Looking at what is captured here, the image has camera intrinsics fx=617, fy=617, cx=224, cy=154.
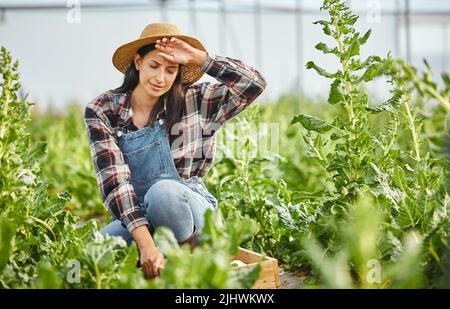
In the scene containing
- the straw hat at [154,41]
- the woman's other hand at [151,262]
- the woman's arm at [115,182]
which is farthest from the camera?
the straw hat at [154,41]

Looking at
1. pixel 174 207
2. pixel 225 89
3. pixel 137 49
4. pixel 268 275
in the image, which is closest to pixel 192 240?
pixel 174 207

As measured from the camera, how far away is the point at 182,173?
2225 millimetres

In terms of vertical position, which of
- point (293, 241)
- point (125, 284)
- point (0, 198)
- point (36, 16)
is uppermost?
point (36, 16)

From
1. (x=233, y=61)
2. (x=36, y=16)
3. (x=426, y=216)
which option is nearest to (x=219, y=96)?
(x=233, y=61)

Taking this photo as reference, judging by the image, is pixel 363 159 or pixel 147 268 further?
pixel 363 159

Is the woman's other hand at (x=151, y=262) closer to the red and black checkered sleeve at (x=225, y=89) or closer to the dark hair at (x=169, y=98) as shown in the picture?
the dark hair at (x=169, y=98)

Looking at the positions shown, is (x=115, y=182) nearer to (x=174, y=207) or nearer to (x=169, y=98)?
(x=174, y=207)

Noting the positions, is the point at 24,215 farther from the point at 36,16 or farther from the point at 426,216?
the point at 36,16

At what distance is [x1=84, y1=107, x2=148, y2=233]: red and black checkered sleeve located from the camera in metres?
2.01

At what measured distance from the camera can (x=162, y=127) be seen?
2.17m

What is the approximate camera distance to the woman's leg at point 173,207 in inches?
80.5

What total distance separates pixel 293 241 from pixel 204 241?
2.42 feet

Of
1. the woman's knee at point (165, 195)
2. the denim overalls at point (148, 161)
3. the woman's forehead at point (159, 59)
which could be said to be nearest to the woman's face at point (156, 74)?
the woman's forehead at point (159, 59)

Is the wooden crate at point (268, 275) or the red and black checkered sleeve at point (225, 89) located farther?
the red and black checkered sleeve at point (225, 89)
